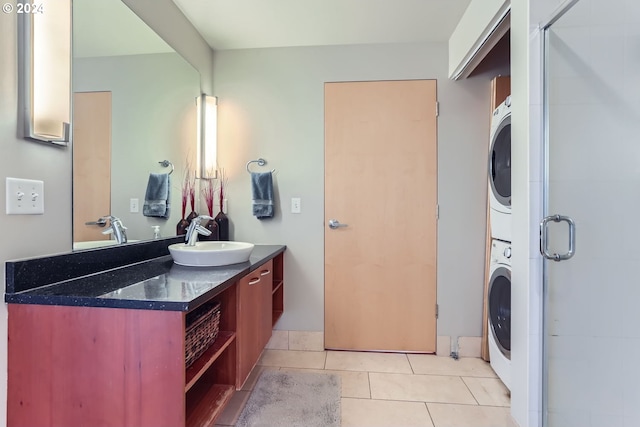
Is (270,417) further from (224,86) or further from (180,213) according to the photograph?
(224,86)

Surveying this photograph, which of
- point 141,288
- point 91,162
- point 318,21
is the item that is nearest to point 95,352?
point 141,288

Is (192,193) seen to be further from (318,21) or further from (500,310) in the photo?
(500,310)

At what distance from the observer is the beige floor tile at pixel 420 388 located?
174cm

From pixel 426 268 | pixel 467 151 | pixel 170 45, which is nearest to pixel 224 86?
Result: pixel 170 45

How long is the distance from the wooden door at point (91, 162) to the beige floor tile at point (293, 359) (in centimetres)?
138

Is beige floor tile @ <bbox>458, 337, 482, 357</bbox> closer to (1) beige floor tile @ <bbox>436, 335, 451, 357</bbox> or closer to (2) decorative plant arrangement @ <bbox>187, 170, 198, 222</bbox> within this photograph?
(1) beige floor tile @ <bbox>436, 335, 451, 357</bbox>

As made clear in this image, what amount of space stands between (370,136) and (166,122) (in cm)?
138

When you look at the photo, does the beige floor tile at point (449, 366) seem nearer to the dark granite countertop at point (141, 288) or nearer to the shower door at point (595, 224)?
the shower door at point (595, 224)

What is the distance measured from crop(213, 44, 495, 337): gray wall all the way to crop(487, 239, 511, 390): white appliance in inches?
11.4

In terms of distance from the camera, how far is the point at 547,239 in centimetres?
132

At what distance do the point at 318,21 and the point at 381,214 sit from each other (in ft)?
4.53

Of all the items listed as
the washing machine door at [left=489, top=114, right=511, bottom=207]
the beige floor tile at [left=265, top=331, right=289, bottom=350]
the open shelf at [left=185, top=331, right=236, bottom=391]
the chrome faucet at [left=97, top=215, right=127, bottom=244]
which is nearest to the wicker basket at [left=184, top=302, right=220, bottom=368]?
the open shelf at [left=185, top=331, right=236, bottom=391]

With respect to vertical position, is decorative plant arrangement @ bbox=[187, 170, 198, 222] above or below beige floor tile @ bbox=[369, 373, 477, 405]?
above

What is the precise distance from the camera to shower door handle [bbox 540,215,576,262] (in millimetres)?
1283
